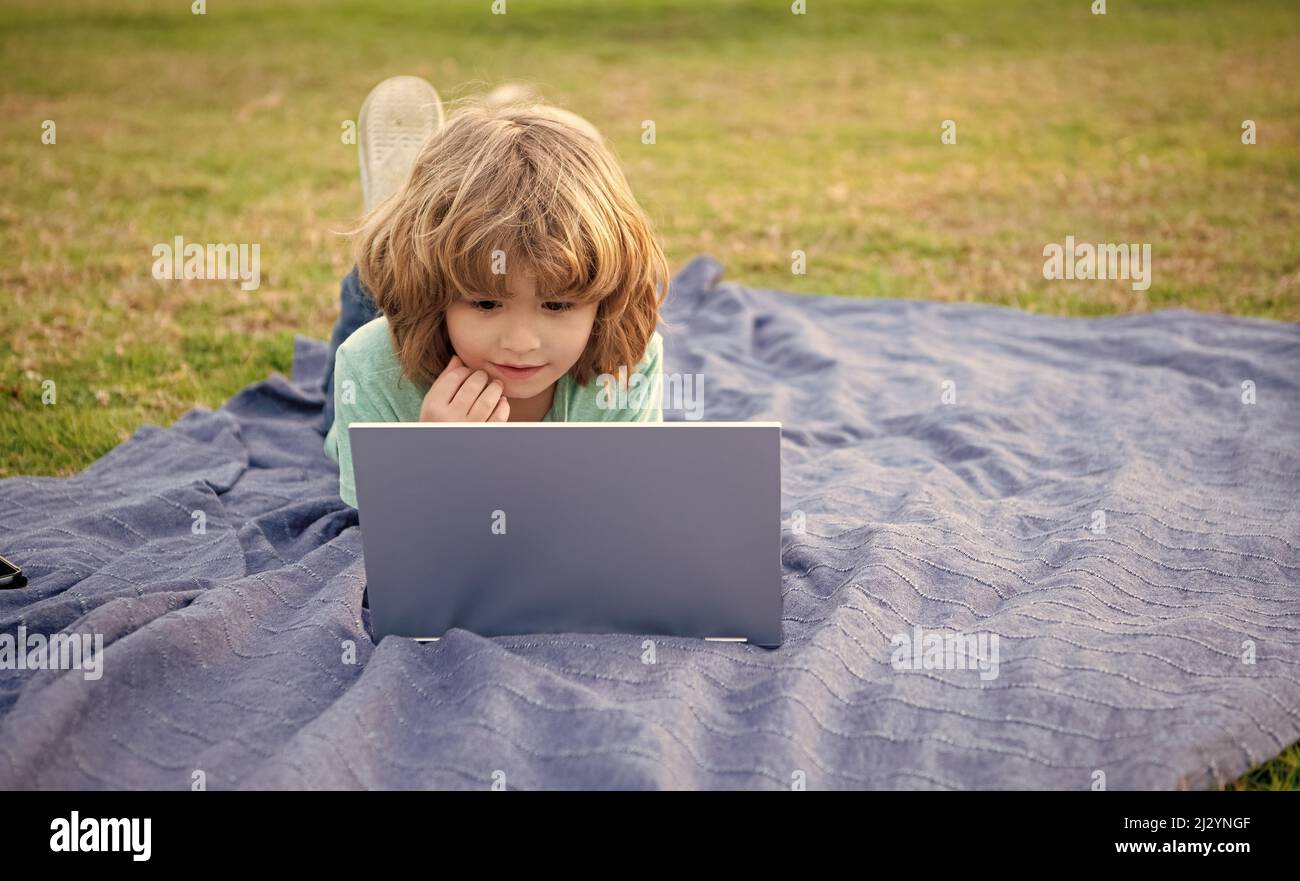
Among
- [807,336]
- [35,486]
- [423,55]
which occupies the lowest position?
[35,486]

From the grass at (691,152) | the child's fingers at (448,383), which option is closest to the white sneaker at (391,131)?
the grass at (691,152)

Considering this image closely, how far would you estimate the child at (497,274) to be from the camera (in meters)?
2.42

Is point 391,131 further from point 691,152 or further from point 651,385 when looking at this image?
point 691,152

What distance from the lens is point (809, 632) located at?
2.46m

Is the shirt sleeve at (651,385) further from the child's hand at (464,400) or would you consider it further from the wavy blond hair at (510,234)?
the child's hand at (464,400)

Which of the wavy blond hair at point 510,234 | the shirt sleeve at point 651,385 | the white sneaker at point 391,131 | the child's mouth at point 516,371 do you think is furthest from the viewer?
the white sneaker at point 391,131

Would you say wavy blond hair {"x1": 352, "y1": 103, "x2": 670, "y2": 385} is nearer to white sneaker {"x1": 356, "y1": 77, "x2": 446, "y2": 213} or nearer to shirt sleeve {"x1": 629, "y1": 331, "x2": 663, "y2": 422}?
shirt sleeve {"x1": 629, "y1": 331, "x2": 663, "y2": 422}

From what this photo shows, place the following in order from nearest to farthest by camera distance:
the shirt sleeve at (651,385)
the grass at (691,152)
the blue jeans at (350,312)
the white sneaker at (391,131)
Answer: the shirt sleeve at (651,385) < the blue jeans at (350,312) < the white sneaker at (391,131) < the grass at (691,152)

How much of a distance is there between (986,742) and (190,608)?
1.54 metres

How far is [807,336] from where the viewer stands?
460 cm

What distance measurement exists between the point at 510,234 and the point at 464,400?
14.0 inches

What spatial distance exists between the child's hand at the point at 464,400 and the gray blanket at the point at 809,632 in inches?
16.5

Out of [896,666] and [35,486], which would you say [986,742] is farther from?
[35,486]
